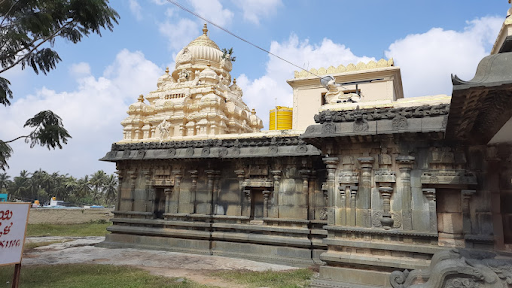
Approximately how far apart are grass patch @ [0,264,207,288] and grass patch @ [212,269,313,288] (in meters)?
1.31

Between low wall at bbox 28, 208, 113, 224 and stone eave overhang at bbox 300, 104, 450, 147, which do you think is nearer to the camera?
stone eave overhang at bbox 300, 104, 450, 147

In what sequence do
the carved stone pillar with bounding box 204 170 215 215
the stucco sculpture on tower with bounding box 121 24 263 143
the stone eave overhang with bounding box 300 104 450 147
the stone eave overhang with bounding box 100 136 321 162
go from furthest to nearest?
the stucco sculpture on tower with bounding box 121 24 263 143
the carved stone pillar with bounding box 204 170 215 215
the stone eave overhang with bounding box 100 136 321 162
the stone eave overhang with bounding box 300 104 450 147

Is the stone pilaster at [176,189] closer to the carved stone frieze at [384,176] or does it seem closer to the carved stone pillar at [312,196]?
the carved stone pillar at [312,196]

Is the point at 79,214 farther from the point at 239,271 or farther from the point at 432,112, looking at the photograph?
the point at 432,112

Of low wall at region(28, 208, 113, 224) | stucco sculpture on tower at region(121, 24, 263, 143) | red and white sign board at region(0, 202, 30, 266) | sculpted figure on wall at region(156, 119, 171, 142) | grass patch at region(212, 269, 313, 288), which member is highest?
stucco sculpture on tower at region(121, 24, 263, 143)

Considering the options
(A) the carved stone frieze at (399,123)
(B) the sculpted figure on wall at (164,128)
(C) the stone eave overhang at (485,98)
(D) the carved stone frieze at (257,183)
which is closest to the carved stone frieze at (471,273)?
(C) the stone eave overhang at (485,98)

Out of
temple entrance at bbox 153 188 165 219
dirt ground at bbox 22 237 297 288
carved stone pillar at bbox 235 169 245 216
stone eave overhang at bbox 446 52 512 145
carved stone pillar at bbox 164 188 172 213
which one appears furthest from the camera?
temple entrance at bbox 153 188 165 219

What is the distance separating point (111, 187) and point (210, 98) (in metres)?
46.8

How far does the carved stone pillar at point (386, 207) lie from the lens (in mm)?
9000

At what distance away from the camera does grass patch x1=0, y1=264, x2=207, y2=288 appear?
8883mm

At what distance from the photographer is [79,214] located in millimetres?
39219

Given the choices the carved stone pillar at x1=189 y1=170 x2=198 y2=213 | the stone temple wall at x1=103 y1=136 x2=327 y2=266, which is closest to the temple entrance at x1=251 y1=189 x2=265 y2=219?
the stone temple wall at x1=103 y1=136 x2=327 y2=266

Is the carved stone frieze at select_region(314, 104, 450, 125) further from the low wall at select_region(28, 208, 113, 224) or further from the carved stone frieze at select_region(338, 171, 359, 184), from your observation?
the low wall at select_region(28, 208, 113, 224)

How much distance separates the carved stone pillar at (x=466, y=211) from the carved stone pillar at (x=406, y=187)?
1.23 metres
